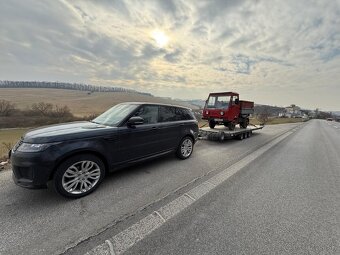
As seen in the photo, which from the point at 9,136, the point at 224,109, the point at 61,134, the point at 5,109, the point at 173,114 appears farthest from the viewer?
the point at 5,109

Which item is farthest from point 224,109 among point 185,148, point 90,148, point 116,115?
point 90,148

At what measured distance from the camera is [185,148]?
20.5ft

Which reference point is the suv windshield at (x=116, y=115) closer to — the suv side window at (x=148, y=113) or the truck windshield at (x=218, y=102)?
the suv side window at (x=148, y=113)

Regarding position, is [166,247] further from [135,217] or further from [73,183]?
[73,183]

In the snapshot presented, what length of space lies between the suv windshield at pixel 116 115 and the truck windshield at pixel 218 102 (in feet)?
22.8

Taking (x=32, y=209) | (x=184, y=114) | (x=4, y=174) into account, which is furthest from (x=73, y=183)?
(x=184, y=114)

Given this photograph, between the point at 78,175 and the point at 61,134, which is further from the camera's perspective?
the point at 78,175

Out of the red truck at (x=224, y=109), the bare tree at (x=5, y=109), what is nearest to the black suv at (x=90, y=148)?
the red truck at (x=224, y=109)

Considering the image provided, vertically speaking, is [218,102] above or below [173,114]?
above

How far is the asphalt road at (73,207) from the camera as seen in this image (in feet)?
7.97

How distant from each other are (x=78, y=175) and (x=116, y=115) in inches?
68.5

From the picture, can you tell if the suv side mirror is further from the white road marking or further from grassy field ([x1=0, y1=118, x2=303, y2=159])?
grassy field ([x1=0, y1=118, x2=303, y2=159])

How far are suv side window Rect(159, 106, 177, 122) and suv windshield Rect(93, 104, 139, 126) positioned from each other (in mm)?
857

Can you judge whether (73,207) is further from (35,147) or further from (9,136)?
(9,136)
